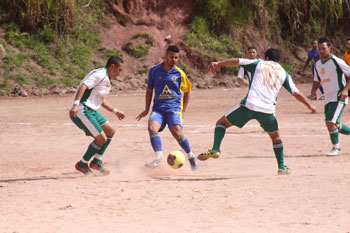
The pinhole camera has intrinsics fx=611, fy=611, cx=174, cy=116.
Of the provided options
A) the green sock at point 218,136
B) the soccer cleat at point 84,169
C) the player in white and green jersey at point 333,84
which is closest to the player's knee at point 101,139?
→ the soccer cleat at point 84,169

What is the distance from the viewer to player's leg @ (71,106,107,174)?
8180mm

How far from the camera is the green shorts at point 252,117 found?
805cm

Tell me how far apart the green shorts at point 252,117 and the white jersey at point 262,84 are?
7cm

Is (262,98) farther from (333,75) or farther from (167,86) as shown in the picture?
(333,75)

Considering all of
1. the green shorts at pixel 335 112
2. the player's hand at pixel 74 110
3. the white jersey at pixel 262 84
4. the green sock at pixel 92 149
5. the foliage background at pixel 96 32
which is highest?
the white jersey at pixel 262 84

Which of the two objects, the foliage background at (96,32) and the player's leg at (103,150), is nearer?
the player's leg at (103,150)

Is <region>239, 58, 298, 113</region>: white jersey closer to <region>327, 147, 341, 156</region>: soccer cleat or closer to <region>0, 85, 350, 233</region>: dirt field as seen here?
<region>0, 85, 350, 233</region>: dirt field

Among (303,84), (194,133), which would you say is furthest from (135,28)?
(194,133)

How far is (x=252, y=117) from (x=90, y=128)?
2.17 meters

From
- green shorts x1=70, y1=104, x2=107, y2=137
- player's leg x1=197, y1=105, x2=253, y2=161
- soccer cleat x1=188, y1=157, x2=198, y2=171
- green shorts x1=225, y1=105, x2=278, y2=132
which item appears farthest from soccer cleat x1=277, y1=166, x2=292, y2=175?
green shorts x1=70, y1=104, x2=107, y2=137

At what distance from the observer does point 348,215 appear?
18.9 ft

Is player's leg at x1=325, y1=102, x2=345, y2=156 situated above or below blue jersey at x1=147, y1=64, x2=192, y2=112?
below

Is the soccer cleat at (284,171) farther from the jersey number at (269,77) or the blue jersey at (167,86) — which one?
the blue jersey at (167,86)

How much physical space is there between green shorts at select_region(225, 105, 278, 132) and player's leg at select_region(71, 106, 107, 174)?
1.75 meters
